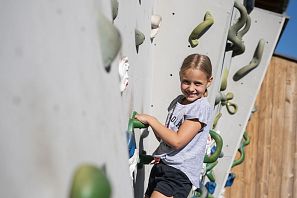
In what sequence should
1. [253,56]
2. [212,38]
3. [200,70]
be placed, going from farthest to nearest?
1. [253,56]
2. [212,38]
3. [200,70]

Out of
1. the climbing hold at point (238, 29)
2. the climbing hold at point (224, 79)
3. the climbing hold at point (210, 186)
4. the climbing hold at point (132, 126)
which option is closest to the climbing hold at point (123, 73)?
the climbing hold at point (132, 126)

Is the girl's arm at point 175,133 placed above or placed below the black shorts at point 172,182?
above

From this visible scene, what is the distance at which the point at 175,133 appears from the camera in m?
1.74

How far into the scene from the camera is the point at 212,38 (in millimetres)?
2477

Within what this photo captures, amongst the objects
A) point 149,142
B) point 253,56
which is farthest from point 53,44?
point 253,56

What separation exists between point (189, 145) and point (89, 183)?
95 cm

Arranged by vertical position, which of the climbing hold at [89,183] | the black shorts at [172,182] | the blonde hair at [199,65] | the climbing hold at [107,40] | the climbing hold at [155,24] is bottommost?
the black shorts at [172,182]

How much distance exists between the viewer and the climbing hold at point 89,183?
904mm

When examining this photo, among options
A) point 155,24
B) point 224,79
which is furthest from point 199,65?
point 224,79

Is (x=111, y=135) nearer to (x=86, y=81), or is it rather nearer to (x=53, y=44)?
(x=86, y=81)

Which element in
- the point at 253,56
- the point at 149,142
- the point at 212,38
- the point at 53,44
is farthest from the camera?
the point at 253,56

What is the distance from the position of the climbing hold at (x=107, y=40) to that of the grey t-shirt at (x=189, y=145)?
0.70 metres

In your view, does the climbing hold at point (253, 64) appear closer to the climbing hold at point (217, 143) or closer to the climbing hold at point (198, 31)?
the climbing hold at point (198, 31)

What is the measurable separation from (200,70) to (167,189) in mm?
429
